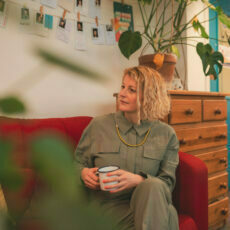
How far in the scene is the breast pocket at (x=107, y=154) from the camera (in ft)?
3.65

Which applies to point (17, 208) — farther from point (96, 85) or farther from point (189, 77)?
point (189, 77)

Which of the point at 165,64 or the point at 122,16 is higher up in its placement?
the point at 122,16

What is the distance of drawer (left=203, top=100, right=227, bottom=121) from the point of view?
1.59 meters

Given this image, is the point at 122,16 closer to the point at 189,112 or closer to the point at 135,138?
the point at 135,138

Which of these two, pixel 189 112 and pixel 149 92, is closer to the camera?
pixel 149 92

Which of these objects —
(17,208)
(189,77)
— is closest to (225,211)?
(189,77)

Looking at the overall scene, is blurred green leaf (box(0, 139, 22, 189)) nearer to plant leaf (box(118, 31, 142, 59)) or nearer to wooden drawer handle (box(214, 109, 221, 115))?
plant leaf (box(118, 31, 142, 59))

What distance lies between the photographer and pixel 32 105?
0.15 meters

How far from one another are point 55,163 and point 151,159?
41.0 inches

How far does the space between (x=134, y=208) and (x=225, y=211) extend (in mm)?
964

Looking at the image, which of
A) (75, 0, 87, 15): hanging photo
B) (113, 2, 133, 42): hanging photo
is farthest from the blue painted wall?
(75, 0, 87, 15): hanging photo

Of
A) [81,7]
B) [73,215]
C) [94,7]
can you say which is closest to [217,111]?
[94,7]

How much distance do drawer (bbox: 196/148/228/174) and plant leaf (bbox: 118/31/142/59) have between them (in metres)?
0.82

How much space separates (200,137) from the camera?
1.55m
